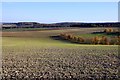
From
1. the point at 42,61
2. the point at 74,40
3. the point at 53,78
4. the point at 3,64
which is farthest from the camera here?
the point at 74,40

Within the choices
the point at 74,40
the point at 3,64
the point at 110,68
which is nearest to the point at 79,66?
the point at 110,68

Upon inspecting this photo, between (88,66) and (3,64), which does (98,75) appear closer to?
(88,66)

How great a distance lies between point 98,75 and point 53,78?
6.27 feet

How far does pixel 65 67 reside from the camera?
1722cm

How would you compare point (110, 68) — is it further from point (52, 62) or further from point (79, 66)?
point (52, 62)

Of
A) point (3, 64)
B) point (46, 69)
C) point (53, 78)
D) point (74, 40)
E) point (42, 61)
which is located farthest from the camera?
point (74, 40)

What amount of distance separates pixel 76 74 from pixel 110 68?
2.46 metres

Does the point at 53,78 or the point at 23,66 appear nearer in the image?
the point at 53,78

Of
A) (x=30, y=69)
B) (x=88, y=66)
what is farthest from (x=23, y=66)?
(x=88, y=66)

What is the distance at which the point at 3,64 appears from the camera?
60.7 feet

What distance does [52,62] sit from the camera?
758 inches

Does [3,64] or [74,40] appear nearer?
[3,64]

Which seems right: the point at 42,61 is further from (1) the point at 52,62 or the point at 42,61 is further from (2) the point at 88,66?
(2) the point at 88,66

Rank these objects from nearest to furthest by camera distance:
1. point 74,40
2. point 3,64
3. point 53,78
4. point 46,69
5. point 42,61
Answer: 1. point 53,78
2. point 46,69
3. point 3,64
4. point 42,61
5. point 74,40
